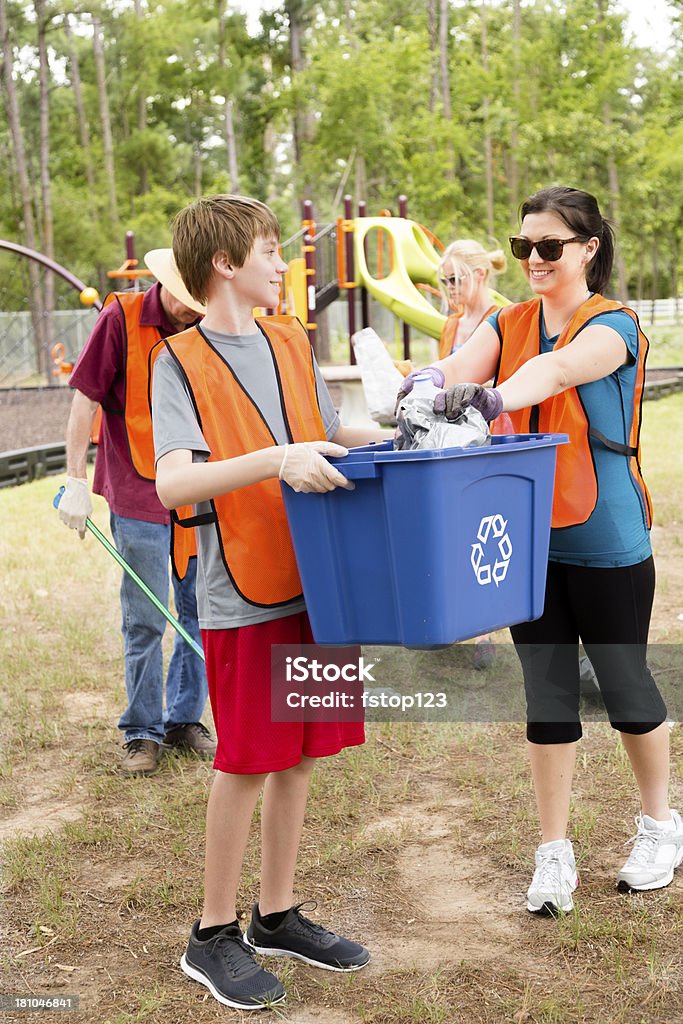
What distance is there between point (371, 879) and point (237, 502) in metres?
1.36

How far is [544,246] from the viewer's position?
111 inches

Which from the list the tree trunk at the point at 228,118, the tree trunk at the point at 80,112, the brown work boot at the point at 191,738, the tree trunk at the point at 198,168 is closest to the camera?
the brown work boot at the point at 191,738

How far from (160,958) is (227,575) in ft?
3.48

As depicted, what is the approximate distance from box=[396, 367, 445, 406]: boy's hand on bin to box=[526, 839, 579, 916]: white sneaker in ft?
4.23

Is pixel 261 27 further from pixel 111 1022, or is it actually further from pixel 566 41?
pixel 111 1022

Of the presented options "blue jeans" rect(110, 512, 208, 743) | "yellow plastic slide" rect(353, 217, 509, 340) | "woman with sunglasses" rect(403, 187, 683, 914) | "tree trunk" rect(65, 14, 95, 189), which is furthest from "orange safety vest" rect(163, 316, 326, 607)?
"tree trunk" rect(65, 14, 95, 189)

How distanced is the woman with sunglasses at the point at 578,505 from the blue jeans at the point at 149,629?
157 centimetres

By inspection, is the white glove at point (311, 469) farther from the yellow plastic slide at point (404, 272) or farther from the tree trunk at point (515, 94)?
the tree trunk at point (515, 94)

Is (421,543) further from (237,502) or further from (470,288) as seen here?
(470,288)

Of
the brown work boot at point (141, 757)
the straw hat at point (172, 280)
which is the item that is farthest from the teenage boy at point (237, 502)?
the brown work boot at point (141, 757)

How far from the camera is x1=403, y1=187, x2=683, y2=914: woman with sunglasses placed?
2.74 m

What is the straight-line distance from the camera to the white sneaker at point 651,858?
3.01m

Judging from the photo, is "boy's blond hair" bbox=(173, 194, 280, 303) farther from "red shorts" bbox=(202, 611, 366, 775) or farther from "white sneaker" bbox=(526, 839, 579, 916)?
"white sneaker" bbox=(526, 839, 579, 916)

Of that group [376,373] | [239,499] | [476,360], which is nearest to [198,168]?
[376,373]
